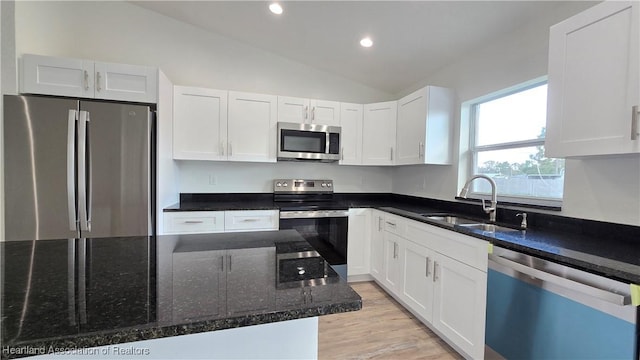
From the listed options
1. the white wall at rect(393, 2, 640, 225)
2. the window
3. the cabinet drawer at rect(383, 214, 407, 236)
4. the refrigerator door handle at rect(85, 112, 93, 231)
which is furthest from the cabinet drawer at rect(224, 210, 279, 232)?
the window

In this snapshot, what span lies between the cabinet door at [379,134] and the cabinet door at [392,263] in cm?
99

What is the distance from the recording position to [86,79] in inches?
85.5

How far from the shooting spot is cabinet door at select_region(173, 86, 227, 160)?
9.00 feet

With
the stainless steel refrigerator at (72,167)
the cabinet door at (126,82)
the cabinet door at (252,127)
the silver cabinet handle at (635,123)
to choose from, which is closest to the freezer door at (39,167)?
the stainless steel refrigerator at (72,167)

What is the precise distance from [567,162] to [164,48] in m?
3.74

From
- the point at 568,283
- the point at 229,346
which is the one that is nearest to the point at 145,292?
the point at 229,346

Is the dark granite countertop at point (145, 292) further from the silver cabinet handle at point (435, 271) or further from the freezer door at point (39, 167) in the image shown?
the silver cabinet handle at point (435, 271)

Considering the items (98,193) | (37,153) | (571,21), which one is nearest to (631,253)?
(571,21)

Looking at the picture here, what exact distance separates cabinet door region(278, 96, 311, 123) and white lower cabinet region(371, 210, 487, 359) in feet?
4.83

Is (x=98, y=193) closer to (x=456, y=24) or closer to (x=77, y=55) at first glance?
(x=77, y=55)

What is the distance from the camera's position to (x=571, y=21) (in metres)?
1.43

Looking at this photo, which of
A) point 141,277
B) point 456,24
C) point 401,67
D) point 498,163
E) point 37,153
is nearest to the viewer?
point 141,277

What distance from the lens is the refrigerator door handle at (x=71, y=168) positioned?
2006mm

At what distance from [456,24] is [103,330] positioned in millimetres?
2742
